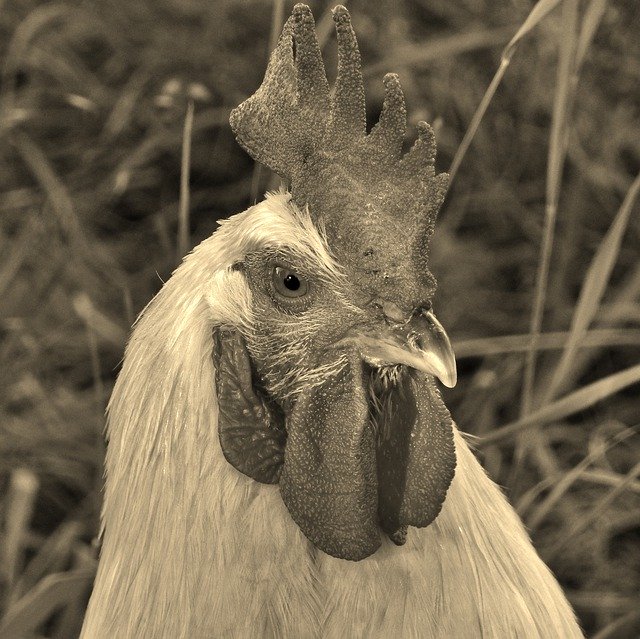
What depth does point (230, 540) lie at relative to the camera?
1829mm

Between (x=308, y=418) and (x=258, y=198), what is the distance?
1.75 m

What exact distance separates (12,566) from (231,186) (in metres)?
1.69

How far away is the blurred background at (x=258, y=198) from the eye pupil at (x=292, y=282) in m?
1.57

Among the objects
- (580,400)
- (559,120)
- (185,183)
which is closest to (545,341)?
(580,400)

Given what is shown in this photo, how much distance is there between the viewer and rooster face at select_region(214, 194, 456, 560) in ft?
5.72

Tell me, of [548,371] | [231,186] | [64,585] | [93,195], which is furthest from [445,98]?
[64,585]

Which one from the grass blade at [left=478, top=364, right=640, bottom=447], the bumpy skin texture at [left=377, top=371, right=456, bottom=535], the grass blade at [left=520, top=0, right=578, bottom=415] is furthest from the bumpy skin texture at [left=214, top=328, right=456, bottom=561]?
the grass blade at [left=520, top=0, right=578, bottom=415]

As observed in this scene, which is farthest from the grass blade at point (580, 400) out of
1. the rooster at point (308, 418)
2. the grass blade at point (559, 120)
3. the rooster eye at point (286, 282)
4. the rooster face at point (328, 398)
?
the rooster eye at point (286, 282)

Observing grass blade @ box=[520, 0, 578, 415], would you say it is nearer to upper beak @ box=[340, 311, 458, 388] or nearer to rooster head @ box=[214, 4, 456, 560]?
rooster head @ box=[214, 4, 456, 560]

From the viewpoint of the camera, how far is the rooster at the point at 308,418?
5.73 ft

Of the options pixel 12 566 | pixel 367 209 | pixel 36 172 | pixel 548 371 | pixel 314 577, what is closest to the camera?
pixel 367 209

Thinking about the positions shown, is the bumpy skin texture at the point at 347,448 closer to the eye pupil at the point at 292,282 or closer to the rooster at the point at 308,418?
the rooster at the point at 308,418

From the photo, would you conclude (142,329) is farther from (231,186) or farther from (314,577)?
(231,186)

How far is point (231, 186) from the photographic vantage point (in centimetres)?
411
